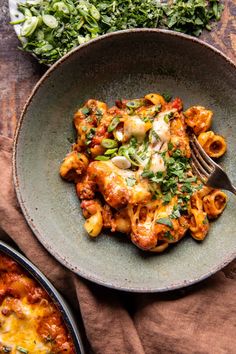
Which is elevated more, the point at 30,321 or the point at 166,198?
the point at 166,198

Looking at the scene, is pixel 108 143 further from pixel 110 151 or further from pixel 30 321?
pixel 30 321

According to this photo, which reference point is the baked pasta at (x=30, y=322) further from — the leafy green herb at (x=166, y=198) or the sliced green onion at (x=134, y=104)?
the sliced green onion at (x=134, y=104)

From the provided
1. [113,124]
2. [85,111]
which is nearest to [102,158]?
[113,124]

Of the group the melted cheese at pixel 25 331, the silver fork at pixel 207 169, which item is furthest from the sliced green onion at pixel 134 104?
the melted cheese at pixel 25 331

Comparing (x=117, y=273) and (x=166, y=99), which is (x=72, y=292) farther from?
(x=166, y=99)

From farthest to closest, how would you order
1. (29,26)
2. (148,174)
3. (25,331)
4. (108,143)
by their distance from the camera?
(29,26), (25,331), (108,143), (148,174)

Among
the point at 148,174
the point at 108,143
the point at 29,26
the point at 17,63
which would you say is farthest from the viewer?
the point at 17,63

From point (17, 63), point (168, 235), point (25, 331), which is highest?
point (168, 235)

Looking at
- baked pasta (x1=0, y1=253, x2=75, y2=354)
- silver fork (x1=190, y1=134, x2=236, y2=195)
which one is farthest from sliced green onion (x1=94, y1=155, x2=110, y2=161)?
baked pasta (x1=0, y1=253, x2=75, y2=354)
